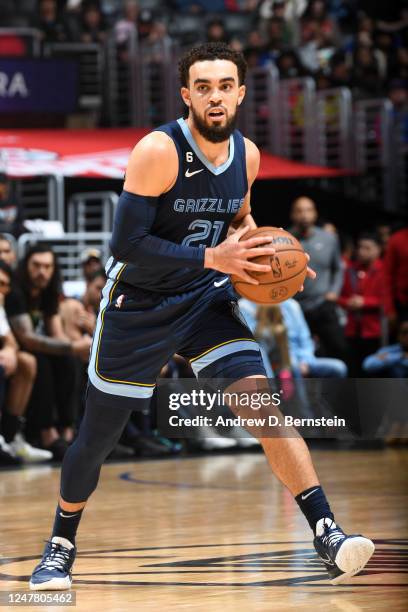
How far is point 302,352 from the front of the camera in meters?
10.6

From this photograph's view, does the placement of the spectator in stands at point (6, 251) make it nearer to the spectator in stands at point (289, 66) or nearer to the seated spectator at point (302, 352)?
the seated spectator at point (302, 352)

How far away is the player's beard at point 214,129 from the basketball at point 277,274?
37cm

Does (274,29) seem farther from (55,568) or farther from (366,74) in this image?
(55,568)

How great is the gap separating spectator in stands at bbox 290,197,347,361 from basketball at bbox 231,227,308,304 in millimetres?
6580

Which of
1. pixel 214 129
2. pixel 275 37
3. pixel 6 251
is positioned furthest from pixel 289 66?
pixel 214 129

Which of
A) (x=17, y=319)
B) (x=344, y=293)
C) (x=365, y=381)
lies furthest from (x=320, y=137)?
(x=17, y=319)

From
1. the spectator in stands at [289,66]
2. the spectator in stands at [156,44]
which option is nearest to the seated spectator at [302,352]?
the spectator in stands at [156,44]

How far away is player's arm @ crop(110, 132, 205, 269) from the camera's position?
464 cm

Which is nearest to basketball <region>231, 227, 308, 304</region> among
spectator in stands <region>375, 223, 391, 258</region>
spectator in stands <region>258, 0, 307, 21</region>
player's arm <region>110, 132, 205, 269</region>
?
player's arm <region>110, 132, 205, 269</region>

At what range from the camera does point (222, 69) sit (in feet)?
15.6

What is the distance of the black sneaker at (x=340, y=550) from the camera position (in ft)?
14.7

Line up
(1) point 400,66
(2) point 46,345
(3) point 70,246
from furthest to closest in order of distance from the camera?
(1) point 400,66, (3) point 70,246, (2) point 46,345

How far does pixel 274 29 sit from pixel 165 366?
10906 millimetres

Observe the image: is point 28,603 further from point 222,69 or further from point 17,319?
point 17,319
